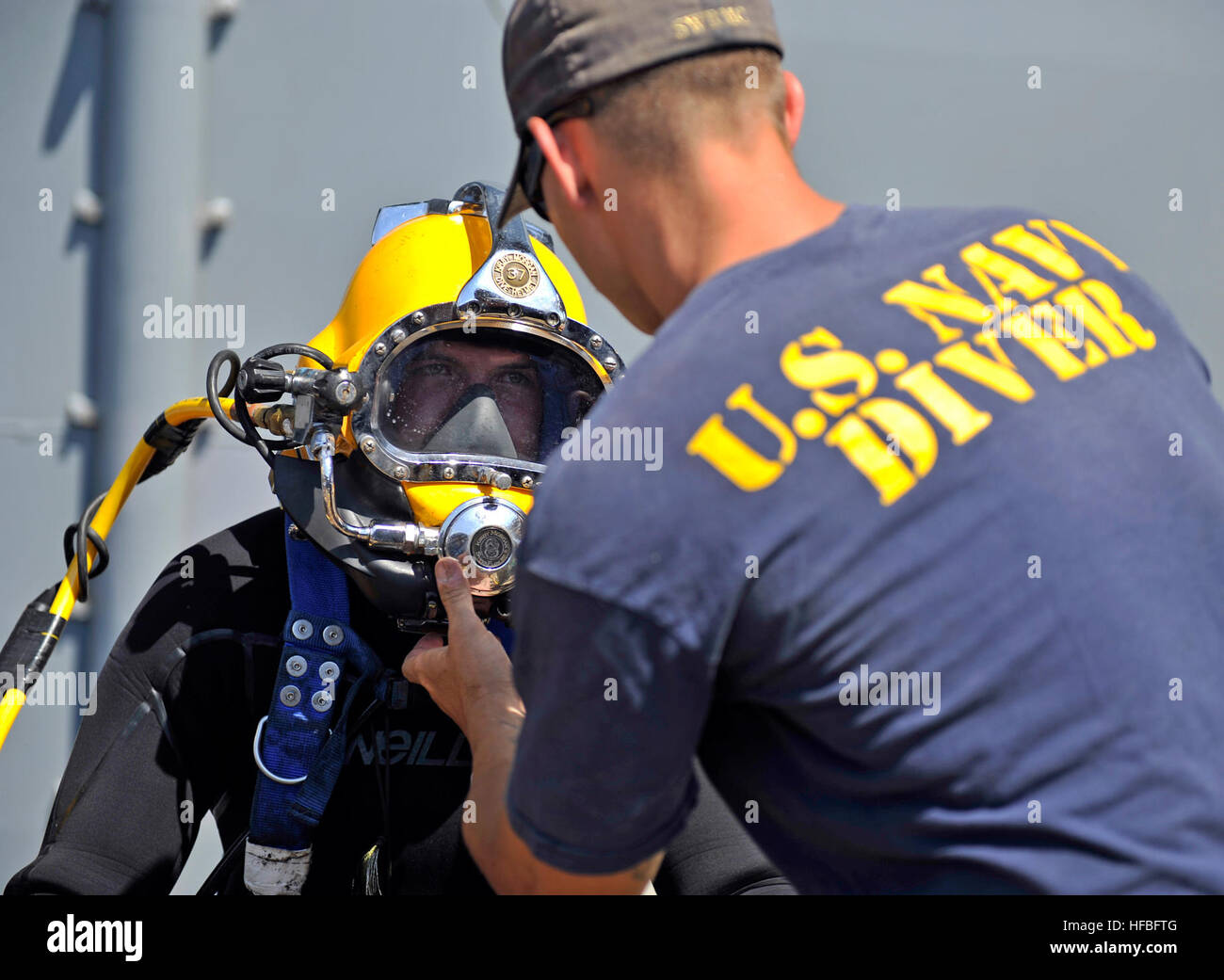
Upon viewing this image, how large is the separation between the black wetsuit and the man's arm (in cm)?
14

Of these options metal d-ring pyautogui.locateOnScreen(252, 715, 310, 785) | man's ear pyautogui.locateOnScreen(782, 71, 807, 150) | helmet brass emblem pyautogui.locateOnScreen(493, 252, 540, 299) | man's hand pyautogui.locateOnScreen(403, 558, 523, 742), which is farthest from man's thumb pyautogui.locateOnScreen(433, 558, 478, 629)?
man's ear pyautogui.locateOnScreen(782, 71, 807, 150)

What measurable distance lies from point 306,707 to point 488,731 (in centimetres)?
45

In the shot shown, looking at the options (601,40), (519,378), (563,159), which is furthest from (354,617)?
(601,40)

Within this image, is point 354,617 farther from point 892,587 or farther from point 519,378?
point 892,587

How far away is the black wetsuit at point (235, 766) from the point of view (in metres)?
1.54

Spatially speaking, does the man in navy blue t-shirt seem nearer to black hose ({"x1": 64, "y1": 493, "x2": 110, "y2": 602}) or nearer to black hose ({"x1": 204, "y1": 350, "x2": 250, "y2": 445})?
black hose ({"x1": 204, "y1": 350, "x2": 250, "y2": 445})

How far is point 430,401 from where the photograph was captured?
1.71m

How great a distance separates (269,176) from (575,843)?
1.55 m

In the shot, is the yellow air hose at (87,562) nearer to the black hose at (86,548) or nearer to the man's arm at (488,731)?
the black hose at (86,548)

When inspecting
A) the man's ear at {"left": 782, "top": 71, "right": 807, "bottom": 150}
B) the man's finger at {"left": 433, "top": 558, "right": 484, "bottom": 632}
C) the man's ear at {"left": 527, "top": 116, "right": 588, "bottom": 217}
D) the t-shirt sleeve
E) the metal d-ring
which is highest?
the man's ear at {"left": 782, "top": 71, "right": 807, "bottom": 150}

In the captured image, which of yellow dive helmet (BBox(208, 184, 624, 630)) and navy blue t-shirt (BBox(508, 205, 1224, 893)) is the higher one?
yellow dive helmet (BBox(208, 184, 624, 630))

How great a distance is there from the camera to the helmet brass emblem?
164 cm

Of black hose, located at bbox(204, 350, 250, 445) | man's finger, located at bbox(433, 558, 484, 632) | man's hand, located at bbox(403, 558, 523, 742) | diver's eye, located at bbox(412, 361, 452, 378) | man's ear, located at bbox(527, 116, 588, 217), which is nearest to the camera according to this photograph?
man's ear, located at bbox(527, 116, 588, 217)

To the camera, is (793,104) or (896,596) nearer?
(896,596)
